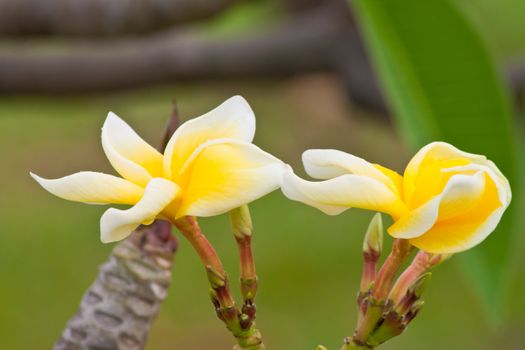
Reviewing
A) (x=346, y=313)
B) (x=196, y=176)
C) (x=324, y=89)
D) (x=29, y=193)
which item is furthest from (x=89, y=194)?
(x=29, y=193)

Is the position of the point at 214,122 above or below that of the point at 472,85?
below

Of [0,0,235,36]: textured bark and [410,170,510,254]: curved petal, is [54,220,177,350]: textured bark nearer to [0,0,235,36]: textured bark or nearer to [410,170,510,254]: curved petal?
[410,170,510,254]: curved petal

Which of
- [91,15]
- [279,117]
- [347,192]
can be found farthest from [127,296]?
[279,117]

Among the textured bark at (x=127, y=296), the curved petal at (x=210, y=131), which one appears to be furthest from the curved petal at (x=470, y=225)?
the textured bark at (x=127, y=296)

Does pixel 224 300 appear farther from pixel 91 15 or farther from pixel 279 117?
pixel 279 117

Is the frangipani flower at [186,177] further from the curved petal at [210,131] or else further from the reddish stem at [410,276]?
the reddish stem at [410,276]

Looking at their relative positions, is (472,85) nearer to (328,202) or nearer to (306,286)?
(328,202)

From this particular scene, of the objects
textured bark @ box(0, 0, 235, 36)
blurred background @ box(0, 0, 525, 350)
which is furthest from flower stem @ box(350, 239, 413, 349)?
textured bark @ box(0, 0, 235, 36)
